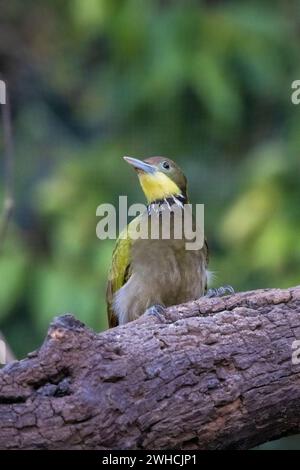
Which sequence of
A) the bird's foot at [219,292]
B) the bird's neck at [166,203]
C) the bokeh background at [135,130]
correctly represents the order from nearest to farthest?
1. the bird's foot at [219,292]
2. the bird's neck at [166,203]
3. the bokeh background at [135,130]

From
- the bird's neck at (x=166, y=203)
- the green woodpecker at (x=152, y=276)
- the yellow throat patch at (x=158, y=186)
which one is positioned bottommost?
the green woodpecker at (x=152, y=276)

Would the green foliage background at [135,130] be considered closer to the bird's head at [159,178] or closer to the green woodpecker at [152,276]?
the bird's head at [159,178]

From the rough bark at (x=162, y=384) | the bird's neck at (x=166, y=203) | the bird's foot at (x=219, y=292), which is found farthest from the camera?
the bird's neck at (x=166, y=203)

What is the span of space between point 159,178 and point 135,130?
9.71 ft

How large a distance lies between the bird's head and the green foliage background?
1341 millimetres

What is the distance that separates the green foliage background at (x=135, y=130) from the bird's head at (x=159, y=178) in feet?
4.40

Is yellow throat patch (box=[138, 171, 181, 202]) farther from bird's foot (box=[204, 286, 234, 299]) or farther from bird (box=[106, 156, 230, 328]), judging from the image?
bird's foot (box=[204, 286, 234, 299])

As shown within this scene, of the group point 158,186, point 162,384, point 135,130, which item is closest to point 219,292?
point 158,186

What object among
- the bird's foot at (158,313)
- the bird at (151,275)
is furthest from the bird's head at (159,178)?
the bird's foot at (158,313)

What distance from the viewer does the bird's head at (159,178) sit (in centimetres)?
443

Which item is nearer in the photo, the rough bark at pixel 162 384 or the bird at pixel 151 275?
the rough bark at pixel 162 384

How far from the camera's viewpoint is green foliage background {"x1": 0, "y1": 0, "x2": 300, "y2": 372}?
19.9 ft

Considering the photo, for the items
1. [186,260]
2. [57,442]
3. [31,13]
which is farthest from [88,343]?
[31,13]

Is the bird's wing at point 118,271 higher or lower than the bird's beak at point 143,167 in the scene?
lower
